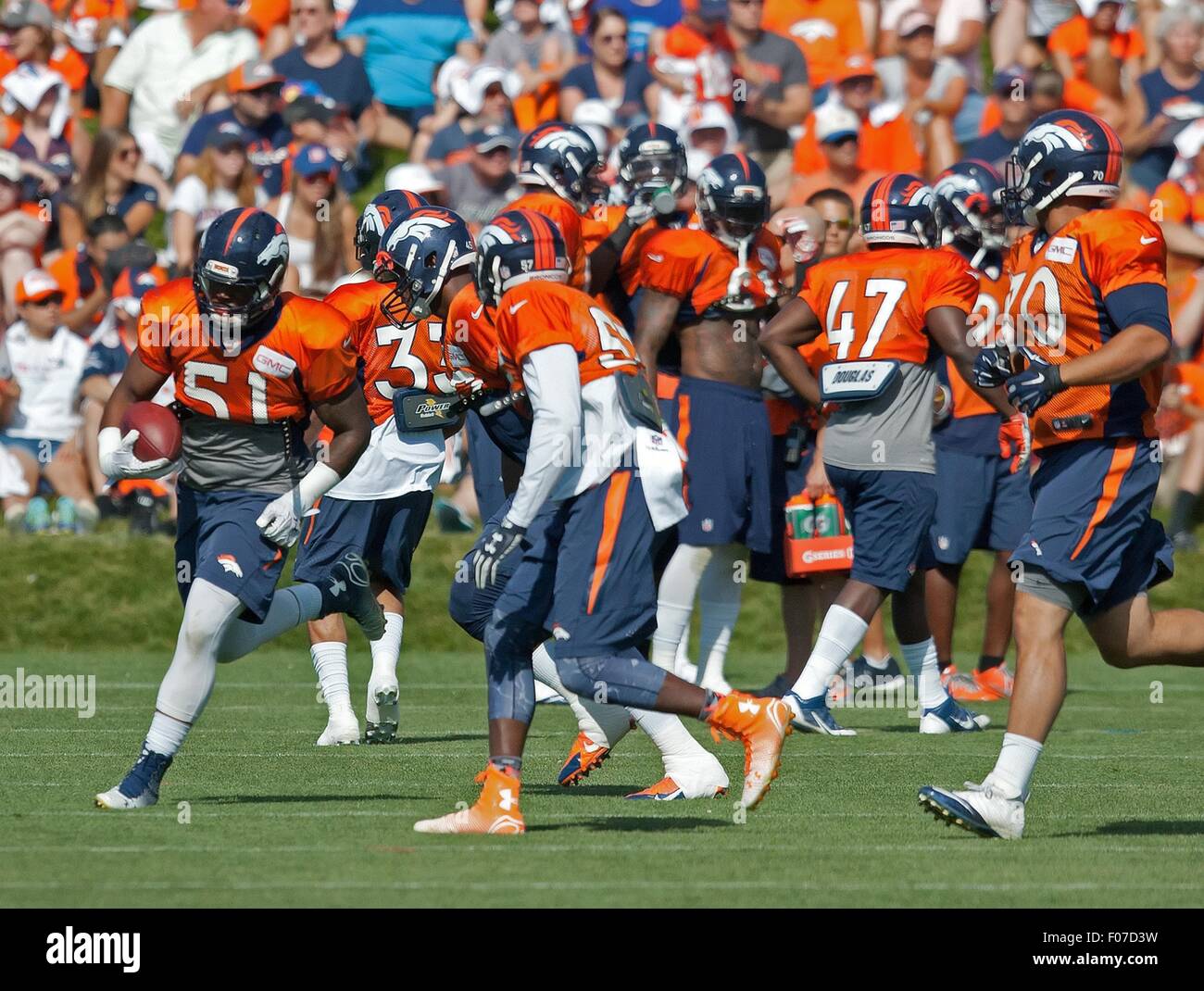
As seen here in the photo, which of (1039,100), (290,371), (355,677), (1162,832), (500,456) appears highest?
(1039,100)

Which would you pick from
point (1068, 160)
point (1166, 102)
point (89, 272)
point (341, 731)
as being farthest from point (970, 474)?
point (89, 272)

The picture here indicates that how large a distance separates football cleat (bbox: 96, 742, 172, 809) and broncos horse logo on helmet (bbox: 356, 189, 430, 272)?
267 cm

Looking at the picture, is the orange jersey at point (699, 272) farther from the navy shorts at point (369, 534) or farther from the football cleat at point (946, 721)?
the football cleat at point (946, 721)

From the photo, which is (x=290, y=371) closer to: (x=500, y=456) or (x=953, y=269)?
(x=500, y=456)

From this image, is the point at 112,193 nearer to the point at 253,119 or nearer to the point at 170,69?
the point at 253,119

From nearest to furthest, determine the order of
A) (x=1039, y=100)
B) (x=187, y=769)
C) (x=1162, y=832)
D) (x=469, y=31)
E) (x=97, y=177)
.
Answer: (x=1162, y=832) → (x=187, y=769) → (x=1039, y=100) → (x=97, y=177) → (x=469, y=31)

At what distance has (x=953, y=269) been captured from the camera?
345 inches

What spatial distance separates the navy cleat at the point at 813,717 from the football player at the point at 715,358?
101 centimetres

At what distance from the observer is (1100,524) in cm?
589

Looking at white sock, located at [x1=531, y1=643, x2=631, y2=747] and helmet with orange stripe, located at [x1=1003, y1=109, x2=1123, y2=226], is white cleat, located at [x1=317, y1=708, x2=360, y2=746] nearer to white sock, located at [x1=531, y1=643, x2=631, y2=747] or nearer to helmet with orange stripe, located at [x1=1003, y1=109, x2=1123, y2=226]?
white sock, located at [x1=531, y1=643, x2=631, y2=747]

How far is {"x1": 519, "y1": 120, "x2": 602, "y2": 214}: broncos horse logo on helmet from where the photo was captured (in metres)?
9.46

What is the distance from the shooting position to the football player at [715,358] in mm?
9648

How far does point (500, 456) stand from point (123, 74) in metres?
9.19

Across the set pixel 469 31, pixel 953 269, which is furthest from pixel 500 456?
pixel 469 31
